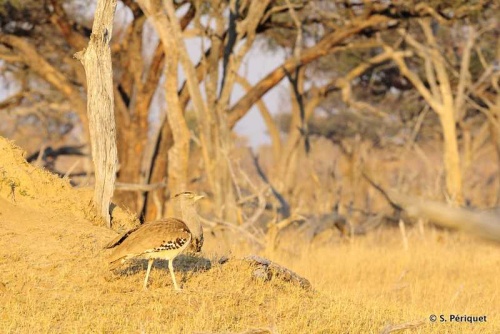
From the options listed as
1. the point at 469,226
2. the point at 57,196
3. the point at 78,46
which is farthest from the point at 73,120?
the point at 469,226

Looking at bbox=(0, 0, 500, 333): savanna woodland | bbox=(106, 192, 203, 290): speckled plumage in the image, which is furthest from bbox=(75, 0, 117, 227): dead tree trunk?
bbox=(106, 192, 203, 290): speckled plumage

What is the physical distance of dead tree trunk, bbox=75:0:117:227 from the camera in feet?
29.6

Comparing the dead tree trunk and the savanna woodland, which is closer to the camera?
the savanna woodland

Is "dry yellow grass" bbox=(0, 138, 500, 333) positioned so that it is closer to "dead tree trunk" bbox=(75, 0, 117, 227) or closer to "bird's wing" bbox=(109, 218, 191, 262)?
"bird's wing" bbox=(109, 218, 191, 262)

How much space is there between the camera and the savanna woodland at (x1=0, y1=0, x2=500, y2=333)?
6742 millimetres

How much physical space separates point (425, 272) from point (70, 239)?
6.47m

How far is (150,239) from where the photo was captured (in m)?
6.57

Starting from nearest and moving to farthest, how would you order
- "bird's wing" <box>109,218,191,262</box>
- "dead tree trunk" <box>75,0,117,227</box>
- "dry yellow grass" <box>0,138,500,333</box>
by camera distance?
"dry yellow grass" <box>0,138,500,333</box> → "bird's wing" <box>109,218,191,262</box> → "dead tree trunk" <box>75,0,117,227</box>

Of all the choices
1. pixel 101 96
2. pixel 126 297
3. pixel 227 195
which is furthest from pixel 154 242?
pixel 227 195

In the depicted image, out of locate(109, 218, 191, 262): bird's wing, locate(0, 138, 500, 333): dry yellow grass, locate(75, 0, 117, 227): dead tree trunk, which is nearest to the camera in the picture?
locate(0, 138, 500, 333): dry yellow grass

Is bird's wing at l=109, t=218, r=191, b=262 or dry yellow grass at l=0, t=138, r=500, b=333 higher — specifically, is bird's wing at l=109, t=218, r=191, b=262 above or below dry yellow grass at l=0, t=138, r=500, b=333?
above

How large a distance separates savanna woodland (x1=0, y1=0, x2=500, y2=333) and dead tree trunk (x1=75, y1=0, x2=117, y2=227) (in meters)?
0.02

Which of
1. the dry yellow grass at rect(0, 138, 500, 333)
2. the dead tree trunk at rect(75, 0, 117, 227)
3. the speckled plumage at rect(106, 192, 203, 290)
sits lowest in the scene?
the dry yellow grass at rect(0, 138, 500, 333)

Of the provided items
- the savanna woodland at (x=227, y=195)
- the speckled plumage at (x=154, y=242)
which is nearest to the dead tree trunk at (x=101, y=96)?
the savanna woodland at (x=227, y=195)
